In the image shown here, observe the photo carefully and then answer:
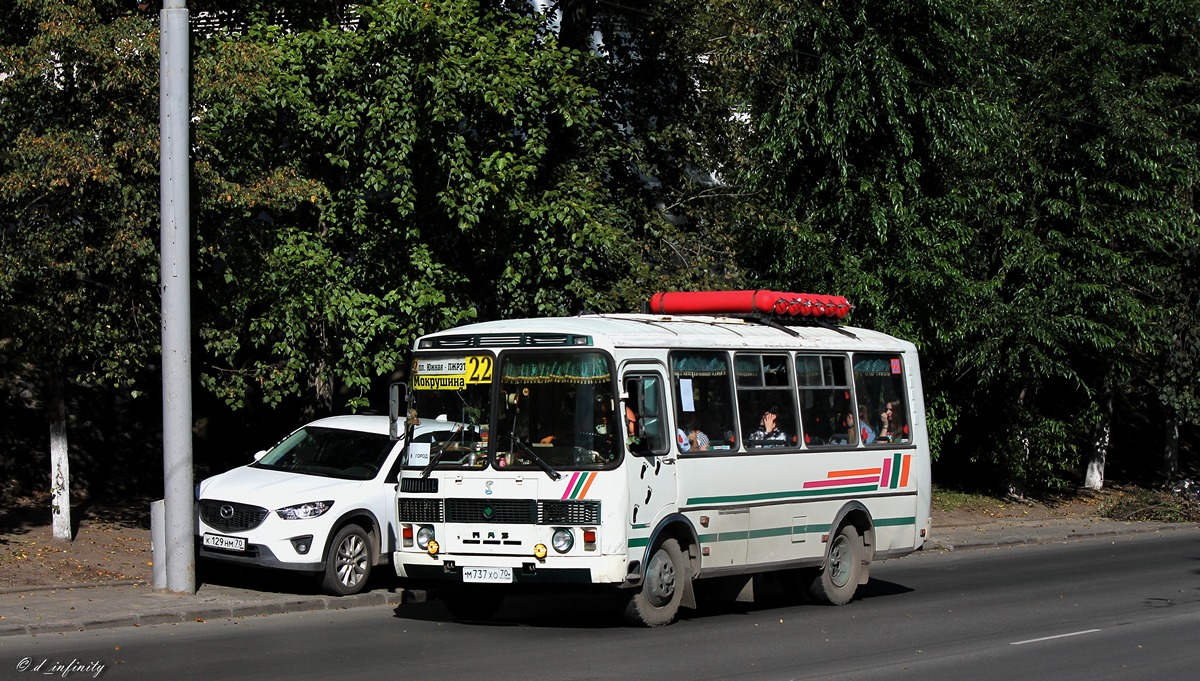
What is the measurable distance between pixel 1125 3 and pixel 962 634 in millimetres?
22807

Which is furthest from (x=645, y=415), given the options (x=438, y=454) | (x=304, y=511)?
(x=304, y=511)

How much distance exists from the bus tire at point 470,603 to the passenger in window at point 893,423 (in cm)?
518

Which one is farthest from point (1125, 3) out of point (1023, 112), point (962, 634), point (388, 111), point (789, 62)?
point (962, 634)

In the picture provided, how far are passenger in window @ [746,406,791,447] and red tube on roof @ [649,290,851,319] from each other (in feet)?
4.17

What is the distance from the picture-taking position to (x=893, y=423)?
15672 millimetres

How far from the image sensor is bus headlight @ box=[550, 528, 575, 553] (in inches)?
453

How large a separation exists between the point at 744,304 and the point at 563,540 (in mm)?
4194

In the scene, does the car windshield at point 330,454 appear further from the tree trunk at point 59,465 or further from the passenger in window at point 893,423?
the passenger in window at point 893,423

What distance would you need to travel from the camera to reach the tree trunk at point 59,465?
16141mm

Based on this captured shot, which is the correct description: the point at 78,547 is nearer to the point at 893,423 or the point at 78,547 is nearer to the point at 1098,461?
the point at 893,423

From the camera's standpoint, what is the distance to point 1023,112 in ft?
94.5

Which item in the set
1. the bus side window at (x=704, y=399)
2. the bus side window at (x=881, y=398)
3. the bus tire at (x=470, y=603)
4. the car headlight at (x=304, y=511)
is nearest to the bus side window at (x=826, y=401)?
the bus side window at (x=881, y=398)

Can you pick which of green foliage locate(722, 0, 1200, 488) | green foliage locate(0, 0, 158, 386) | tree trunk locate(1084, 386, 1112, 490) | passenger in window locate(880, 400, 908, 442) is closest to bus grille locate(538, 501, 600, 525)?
passenger in window locate(880, 400, 908, 442)

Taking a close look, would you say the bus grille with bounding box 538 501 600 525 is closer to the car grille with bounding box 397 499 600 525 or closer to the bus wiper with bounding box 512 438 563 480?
the car grille with bounding box 397 499 600 525
